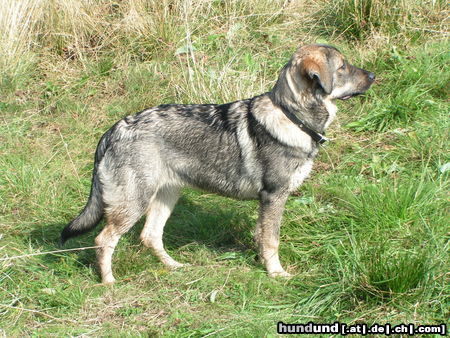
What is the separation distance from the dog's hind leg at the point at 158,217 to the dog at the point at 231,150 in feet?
1.15

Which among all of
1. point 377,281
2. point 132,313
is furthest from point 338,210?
point 132,313

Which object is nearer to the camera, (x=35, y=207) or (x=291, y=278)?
(x=291, y=278)

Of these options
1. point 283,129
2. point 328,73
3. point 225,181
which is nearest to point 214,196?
point 225,181

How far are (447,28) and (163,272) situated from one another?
4.98 m

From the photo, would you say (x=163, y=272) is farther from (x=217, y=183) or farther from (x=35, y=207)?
(x=35, y=207)

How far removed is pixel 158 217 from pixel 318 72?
187 centimetres

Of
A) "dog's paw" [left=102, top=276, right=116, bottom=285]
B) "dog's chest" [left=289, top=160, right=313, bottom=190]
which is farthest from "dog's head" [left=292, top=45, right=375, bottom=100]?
"dog's paw" [left=102, top=276, right=116, bottom=285]

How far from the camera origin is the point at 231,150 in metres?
4.47

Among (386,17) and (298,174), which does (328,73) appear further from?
(386,17)

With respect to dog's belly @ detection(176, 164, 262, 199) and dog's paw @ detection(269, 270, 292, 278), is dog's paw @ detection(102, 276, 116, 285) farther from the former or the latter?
dog's paw @ detection(269, 270, 292, 278)

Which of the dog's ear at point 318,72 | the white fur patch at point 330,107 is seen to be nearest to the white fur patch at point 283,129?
the white fur patch at point 330,107

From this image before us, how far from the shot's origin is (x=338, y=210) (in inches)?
189

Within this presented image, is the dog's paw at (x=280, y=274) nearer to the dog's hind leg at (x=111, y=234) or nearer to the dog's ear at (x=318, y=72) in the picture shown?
the dog's hind leg at (x=111, y=234)

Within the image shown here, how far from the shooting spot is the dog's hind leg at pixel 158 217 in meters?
4.88
